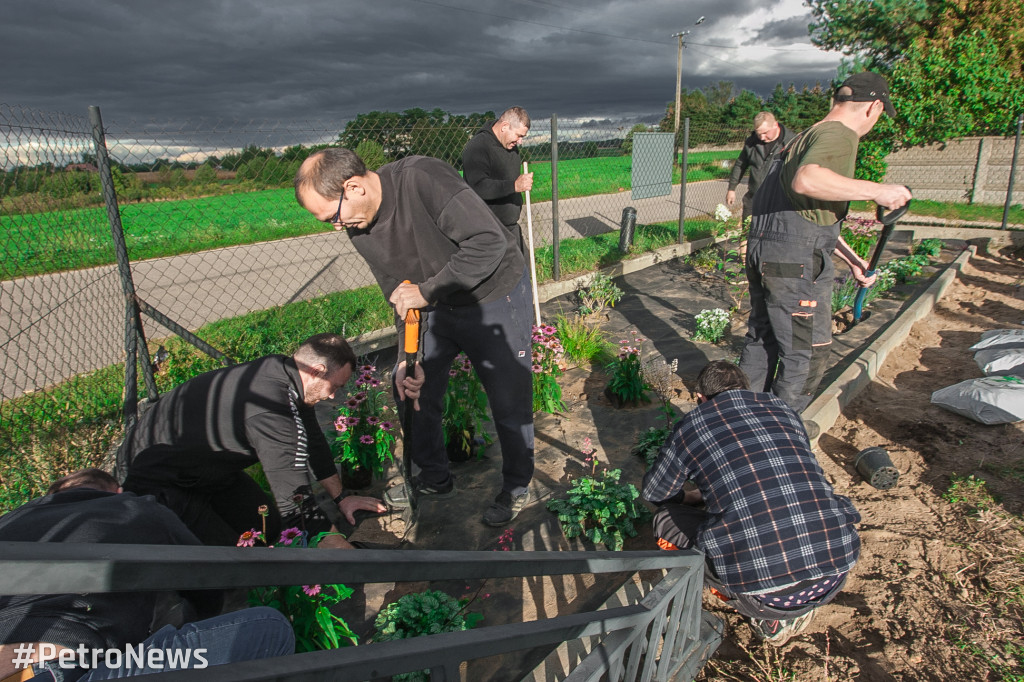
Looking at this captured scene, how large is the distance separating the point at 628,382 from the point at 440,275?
7.14 ft

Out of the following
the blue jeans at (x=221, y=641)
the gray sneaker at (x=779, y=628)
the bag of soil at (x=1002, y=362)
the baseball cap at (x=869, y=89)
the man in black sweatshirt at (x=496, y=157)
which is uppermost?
the baseball cap at (x=869, y=89)

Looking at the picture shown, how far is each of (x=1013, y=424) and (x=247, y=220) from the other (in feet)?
41.3

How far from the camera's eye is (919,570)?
8.50ft

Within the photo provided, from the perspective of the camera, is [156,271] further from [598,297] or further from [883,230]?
[883,230]

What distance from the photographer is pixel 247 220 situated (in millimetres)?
12227

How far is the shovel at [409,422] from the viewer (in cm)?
275

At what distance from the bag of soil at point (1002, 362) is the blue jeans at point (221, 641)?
480 cm

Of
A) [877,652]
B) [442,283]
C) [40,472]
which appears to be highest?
[442,283]

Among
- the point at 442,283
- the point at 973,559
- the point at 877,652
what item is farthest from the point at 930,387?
the point at 442,283

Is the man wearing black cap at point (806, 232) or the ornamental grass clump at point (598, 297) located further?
the ornamental grass clump at point (598, 297)

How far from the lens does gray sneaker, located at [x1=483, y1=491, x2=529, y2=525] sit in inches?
121

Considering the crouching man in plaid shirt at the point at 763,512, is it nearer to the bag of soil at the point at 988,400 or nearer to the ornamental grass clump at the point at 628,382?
the ornamental grass clump at the point at 628,382

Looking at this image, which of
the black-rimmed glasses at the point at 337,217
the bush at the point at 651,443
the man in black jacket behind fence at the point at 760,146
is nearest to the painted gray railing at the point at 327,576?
the black-rimmed glasses at the point at 337,217

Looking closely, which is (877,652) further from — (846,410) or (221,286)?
(221,286)
